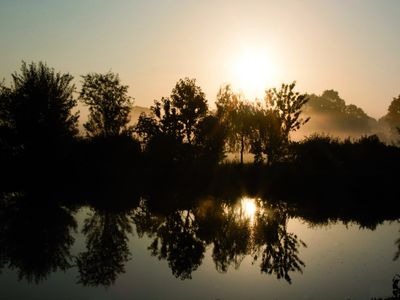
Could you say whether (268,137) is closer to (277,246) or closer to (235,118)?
(235,118)

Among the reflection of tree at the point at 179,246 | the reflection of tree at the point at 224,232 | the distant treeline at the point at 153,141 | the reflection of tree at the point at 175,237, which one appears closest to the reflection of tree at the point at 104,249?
the reflection of tree at the point at 175,237

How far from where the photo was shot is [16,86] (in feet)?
206

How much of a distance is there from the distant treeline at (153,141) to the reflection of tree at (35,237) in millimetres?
15934

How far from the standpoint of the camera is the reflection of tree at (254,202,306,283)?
76.4ft

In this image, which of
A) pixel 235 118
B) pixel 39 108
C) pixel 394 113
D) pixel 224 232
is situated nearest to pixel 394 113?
pixel 394 113

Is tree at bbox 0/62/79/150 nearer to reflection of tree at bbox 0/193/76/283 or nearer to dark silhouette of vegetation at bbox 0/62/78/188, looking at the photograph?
dark silhouette of vegetation at bbox 0/62/78/188

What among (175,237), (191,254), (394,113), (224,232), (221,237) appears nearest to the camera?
(191,254)

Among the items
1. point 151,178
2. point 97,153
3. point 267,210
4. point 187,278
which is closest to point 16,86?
point 97,153

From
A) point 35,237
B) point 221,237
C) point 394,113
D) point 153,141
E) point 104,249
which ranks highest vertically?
point 394,113

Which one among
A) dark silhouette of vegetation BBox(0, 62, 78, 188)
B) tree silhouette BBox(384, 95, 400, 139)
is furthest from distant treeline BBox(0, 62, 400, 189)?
tree silhouette BBox(384, 95, 400, 139)

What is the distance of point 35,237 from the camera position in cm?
2705

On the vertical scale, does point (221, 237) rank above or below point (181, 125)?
below

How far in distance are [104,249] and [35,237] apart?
4742 millimetres

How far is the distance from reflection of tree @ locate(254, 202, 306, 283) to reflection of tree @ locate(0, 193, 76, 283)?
10.9 metres
